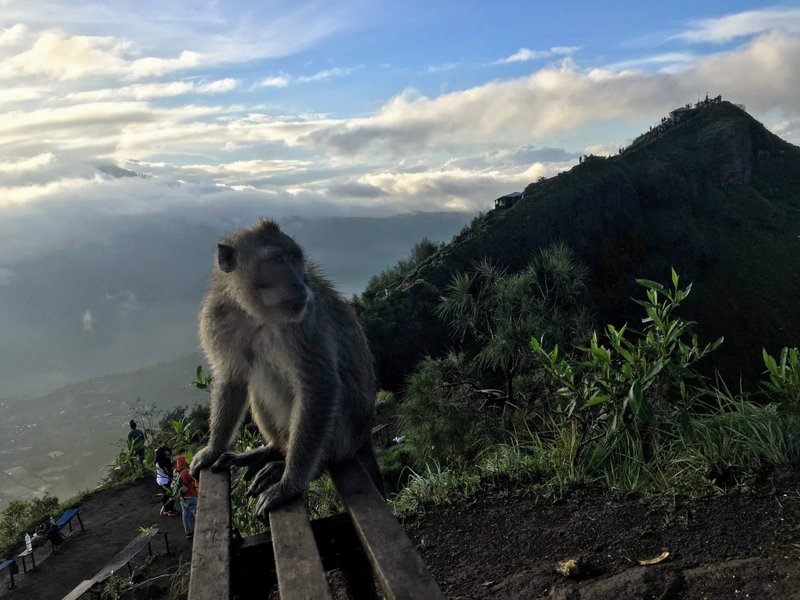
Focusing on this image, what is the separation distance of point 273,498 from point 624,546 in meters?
2.27

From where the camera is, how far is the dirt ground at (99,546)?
52.2ft

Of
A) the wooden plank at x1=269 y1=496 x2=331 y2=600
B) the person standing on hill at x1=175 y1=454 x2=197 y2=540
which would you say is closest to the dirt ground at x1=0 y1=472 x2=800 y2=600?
the wooden plank at x1=269 y1=496 x2=331 y2=600


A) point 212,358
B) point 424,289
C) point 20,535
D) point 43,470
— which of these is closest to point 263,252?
point 212,358

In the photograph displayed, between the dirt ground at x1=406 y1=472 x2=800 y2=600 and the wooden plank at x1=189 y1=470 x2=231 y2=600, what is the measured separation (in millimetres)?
1697

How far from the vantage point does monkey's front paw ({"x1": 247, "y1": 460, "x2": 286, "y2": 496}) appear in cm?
383

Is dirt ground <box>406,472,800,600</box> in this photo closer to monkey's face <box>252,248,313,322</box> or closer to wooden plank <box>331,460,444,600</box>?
wooden plank <box>331,460,444,600</box>

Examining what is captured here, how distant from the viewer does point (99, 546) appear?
17.8 m

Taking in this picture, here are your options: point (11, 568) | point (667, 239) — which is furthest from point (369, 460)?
point (667, 239)

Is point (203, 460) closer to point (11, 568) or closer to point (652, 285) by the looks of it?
point (652, 285)

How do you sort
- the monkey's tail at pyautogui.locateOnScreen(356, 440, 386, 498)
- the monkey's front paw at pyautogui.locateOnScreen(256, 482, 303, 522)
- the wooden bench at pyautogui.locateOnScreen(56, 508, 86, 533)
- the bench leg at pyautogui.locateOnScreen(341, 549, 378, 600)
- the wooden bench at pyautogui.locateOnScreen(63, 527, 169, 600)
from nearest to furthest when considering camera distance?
the monkey's front paw at pyautogui.locateOnScreen(256, 482, 303, 522) < the bench leg at pyautogui.locateOnScreen(341, 549, 378, 600) < the monkey's tail at pyautogui.locateOnScreen(356, 440, 386, 498) < the wooden bench at pyautogui.locateOnScreen(63, 527, 169, 600) < the wooden bench at pyautogui.locateOnScreen(56, 508, 86, 533)

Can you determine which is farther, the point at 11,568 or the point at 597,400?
the point at 11,568

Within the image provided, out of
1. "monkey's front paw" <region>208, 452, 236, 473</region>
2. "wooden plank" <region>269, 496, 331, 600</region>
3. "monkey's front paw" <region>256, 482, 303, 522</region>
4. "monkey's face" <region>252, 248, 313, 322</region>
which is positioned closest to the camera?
"wooden plank" <region>269, 496, 331, 600</region>

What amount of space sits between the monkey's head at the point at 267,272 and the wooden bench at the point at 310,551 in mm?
1054

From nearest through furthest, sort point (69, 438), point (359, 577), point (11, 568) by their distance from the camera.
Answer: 1. point (359, 577)
2. point (11, 568)
3. point (69, 438)
